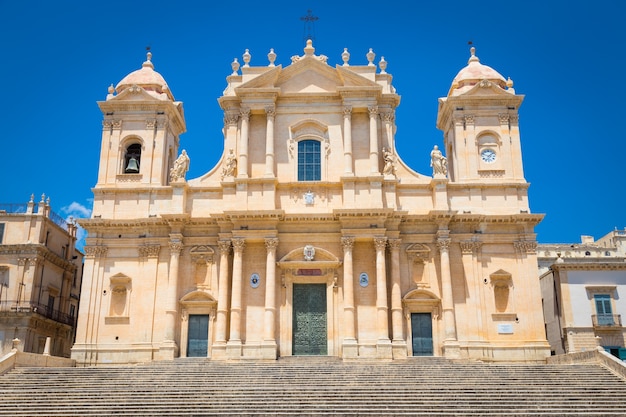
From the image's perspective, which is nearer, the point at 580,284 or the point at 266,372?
the point at 266,372

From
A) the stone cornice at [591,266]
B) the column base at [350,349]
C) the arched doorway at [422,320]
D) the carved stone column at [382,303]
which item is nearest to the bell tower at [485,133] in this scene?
the carved stone column at [382,303]

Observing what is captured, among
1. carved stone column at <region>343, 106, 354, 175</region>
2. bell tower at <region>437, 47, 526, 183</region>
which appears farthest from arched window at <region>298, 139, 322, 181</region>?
bell tower at <region>437, 47, 526, 183</region>

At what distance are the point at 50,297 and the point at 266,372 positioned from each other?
20841 mm

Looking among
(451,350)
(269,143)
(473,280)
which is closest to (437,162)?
(473,280)

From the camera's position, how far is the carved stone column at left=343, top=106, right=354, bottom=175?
31.0 m

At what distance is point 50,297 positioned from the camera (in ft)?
129

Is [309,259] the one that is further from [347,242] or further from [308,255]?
[347,242]

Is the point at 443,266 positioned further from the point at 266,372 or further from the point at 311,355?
the point at 266,372

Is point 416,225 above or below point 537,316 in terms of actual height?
above

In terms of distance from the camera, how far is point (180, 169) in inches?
1245

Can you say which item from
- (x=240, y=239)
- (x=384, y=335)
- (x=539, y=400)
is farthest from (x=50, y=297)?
(x=539, y=400)

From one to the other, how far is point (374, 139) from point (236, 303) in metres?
10.1

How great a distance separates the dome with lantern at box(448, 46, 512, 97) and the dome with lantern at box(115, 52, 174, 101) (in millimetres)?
15098

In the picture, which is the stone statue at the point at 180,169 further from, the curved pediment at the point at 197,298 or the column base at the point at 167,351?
the column base at the point at 167,351
